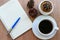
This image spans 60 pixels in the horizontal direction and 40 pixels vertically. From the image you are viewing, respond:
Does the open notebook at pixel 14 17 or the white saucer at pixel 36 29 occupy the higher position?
the open notebook at pixel 14 17

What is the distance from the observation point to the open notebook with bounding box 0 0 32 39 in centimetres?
101

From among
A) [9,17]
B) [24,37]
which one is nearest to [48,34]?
[24,37]

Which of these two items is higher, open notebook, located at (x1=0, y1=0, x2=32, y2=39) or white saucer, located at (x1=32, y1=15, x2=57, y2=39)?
open notebook, located at (x1=0, y1=0, x2=32, y2=39)

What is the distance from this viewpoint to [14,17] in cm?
103

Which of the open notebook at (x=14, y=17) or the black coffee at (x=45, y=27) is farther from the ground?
the open notebook at (x=14, y=17)

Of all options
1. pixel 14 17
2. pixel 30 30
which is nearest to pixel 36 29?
pixel 30 30

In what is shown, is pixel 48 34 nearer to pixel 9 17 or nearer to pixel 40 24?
pixel 40 24

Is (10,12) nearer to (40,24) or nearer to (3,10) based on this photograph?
(3,10)

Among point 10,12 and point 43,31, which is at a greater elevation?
point 10,12

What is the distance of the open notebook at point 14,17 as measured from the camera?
101 cm

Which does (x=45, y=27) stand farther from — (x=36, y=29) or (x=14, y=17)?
(x=14, y=17)

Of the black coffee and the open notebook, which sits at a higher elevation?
the open notebook

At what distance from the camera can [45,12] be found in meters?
0.99

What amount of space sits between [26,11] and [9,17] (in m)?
0.10
